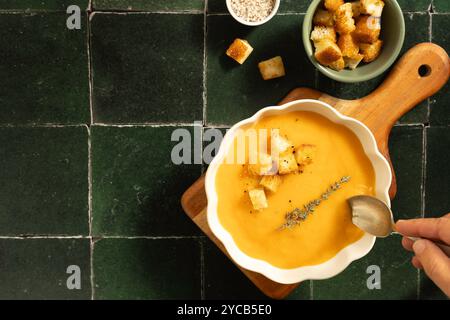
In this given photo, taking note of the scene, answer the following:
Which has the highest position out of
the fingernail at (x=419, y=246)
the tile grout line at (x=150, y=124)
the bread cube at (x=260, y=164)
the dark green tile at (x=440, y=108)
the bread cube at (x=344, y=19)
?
the bread cube at (x=344, y=19)

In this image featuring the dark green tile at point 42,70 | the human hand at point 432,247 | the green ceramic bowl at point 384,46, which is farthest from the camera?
the dark green tile at point 42,70

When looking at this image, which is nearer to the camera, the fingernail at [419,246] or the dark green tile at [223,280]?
the fingernail at [419,246]

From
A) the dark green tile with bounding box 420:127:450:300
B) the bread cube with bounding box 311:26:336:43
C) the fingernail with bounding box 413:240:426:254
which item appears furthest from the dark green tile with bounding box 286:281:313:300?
the bread cube with bounding box 311:26:336:43

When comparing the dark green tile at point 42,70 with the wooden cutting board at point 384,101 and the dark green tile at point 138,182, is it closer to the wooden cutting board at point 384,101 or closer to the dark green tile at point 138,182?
the dark green tile at point 138,182

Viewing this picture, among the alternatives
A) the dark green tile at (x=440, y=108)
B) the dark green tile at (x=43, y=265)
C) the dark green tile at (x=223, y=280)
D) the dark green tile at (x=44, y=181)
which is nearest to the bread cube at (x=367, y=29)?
the dark green tile at (x=440, y=108)

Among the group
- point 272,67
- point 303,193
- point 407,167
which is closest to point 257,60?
point 272,67

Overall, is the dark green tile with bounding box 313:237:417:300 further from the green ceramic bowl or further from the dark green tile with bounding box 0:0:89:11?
the dark green tile with bounding box 0:0:89:11

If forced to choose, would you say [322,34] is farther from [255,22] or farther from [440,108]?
[440,108]

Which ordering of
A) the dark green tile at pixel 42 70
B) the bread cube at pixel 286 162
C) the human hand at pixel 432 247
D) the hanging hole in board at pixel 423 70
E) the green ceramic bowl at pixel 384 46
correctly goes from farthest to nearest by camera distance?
the dark green tile at pixel 42 70 → the hanging hole in board at pixel 423 70 → the green ceramic bowl at pixel 384 46 → the bread cube at pixel 286 162 → the human hand at pixel 432 247
